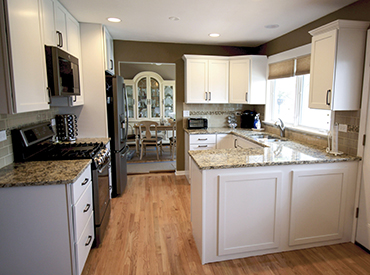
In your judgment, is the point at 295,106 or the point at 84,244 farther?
the point at 295,106

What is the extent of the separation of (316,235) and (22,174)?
2604 mm

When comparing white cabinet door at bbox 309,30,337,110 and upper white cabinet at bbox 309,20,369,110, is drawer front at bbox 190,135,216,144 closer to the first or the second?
white cabinet door at bbox 309,30,337,110

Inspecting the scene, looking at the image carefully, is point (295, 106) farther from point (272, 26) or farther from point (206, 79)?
point (206, 79)

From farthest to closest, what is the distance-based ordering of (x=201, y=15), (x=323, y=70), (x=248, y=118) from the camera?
(x=248, y=118) → (x=201, y=15) → (x=323, y=70)

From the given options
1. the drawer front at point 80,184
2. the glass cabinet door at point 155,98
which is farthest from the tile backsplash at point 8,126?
the glass cabinet door at point 155,98

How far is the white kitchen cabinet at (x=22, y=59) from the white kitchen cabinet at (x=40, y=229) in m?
0.62

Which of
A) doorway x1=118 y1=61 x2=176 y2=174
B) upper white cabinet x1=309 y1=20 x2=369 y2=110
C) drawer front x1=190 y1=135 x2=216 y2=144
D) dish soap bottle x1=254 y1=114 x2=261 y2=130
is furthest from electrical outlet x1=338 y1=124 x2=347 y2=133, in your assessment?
doorway x1=118 y1=61 x2=176 y2=174

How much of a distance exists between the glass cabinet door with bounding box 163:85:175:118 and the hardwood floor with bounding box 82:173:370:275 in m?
4.85

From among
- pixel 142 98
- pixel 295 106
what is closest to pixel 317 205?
pixel 295 106

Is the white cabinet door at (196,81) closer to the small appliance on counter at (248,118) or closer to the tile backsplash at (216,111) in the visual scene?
the tile backsplash at (216,111)

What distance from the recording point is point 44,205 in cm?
172

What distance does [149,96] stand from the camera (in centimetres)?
746

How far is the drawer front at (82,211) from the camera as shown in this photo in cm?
181

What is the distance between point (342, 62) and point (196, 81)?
7.80ft
